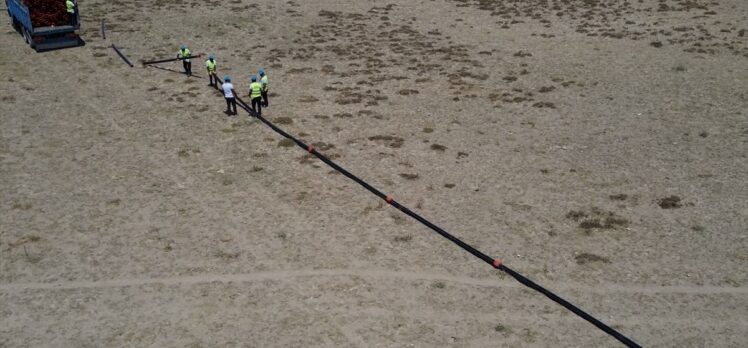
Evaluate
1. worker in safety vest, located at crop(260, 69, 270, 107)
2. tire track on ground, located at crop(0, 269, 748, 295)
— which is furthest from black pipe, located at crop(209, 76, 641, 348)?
worker in safety vest, located at crop(260, 69, 270, 107)

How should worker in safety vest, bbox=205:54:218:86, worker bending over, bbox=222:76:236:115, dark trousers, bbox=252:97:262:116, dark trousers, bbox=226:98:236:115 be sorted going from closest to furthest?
1. worker bending over, bbox=222:76:236:115
2. dark trousers, bbox=252:97:262:116
3. dark trousers, bbox=226:98:236:115
4. worker in safety vest, bbox=205:54:218:86

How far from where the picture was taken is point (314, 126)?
25.1 metres

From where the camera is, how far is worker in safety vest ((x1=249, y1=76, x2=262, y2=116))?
24844mm

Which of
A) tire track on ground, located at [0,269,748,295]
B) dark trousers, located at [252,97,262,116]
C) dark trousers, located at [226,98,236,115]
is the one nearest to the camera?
tire track on ground, located at [0,269,748,295]

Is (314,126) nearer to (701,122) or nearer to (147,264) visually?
(147,264)

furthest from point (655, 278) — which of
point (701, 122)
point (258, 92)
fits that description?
point (258, 92)

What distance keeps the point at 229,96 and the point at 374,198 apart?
30.9 feet

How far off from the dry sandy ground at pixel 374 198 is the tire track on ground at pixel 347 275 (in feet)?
0.19

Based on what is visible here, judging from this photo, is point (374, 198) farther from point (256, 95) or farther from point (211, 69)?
point (211, 69)

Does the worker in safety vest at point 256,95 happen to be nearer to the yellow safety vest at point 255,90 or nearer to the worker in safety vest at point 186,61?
the yellow safety vest at point 255,90

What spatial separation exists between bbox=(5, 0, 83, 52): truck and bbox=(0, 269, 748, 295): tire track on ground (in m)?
22.1

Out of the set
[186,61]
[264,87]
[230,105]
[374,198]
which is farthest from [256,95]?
[374,198]

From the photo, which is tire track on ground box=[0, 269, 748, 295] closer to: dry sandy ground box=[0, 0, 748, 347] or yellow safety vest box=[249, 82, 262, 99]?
dry sandy ground box=[0, 0, 748, 347]

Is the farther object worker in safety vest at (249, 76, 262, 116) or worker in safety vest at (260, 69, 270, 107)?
worker in safety vest at (260, 69, 270, 107)
